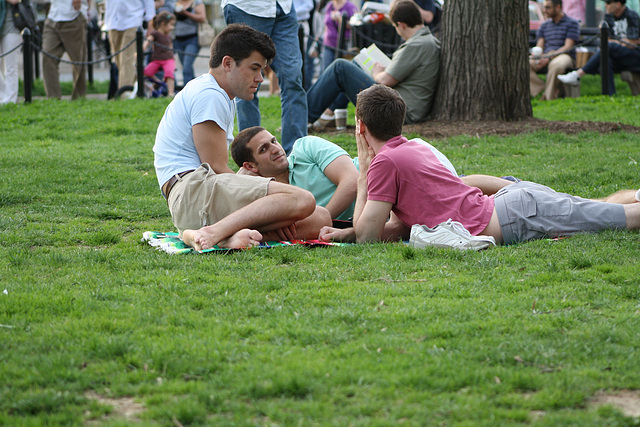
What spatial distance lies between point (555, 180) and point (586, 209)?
2060 millimetres

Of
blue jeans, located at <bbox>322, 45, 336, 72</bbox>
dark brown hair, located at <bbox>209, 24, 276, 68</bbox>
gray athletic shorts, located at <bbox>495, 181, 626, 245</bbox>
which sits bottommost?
gray athletic shorts, located at <bbox>495, 181, 626, 245</bbox>

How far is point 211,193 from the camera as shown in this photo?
196 inches

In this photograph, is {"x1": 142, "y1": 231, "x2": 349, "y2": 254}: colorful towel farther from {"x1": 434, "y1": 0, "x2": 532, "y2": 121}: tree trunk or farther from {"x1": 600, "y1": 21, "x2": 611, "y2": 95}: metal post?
{"x1": 600, "y1": 21, "x2": 611, "y2": 95}: metal post

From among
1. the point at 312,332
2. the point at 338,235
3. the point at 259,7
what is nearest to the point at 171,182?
the point at 338,235

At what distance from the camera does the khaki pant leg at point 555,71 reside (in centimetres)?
1334

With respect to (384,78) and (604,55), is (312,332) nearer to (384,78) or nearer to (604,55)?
(384,78)

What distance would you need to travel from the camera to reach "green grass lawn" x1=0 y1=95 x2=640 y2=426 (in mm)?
2668

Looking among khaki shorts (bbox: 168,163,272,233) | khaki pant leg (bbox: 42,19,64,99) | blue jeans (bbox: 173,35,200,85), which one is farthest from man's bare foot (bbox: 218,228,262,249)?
blue jeans (bbox: 173,35,200,85)

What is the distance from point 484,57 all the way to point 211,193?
5460mm

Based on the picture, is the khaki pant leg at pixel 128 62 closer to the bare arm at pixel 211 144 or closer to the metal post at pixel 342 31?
the metal post at pixel 342 31

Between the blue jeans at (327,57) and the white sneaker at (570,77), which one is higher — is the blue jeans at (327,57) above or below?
above

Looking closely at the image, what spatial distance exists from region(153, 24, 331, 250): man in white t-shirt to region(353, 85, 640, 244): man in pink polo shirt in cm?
47

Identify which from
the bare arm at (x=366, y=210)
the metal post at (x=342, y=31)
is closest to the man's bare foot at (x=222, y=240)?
the bare arm at (x=366, y=210)

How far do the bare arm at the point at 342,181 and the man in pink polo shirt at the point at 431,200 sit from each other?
0.33 metres
